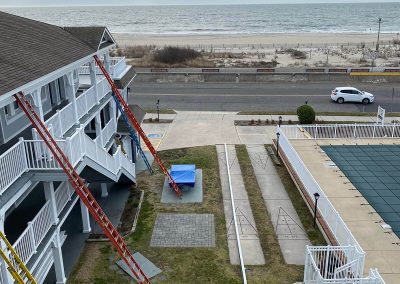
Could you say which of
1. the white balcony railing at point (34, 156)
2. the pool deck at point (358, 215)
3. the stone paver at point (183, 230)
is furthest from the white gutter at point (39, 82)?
the pool deck at point (358, 215)

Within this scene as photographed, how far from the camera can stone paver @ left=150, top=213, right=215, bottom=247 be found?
16.3m

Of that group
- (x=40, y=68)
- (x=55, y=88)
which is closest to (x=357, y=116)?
(x=55, y=88)

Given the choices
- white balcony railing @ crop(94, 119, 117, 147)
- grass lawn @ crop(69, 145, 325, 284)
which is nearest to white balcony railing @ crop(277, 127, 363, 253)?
grass lawn @ crop(69, 145, 325, 284)

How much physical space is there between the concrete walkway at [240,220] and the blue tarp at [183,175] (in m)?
1.61

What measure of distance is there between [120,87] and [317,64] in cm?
4126

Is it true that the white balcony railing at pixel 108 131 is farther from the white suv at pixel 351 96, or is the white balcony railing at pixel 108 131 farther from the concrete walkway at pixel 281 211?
the white suv at pixel 351 96

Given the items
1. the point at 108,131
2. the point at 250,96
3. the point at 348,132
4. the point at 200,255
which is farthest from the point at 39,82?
the point at 250,96

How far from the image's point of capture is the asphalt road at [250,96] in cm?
3647

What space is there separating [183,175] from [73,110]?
739cm

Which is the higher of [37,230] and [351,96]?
[37,230]

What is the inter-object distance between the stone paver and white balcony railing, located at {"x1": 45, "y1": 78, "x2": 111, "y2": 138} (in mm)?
5465

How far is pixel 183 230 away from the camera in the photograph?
1719cm

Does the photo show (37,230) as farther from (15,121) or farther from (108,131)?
(108,131)

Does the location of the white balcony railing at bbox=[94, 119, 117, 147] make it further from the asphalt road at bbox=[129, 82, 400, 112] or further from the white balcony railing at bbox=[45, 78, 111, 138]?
the asphalt road at bbox=[129, 82, 400, 112]
